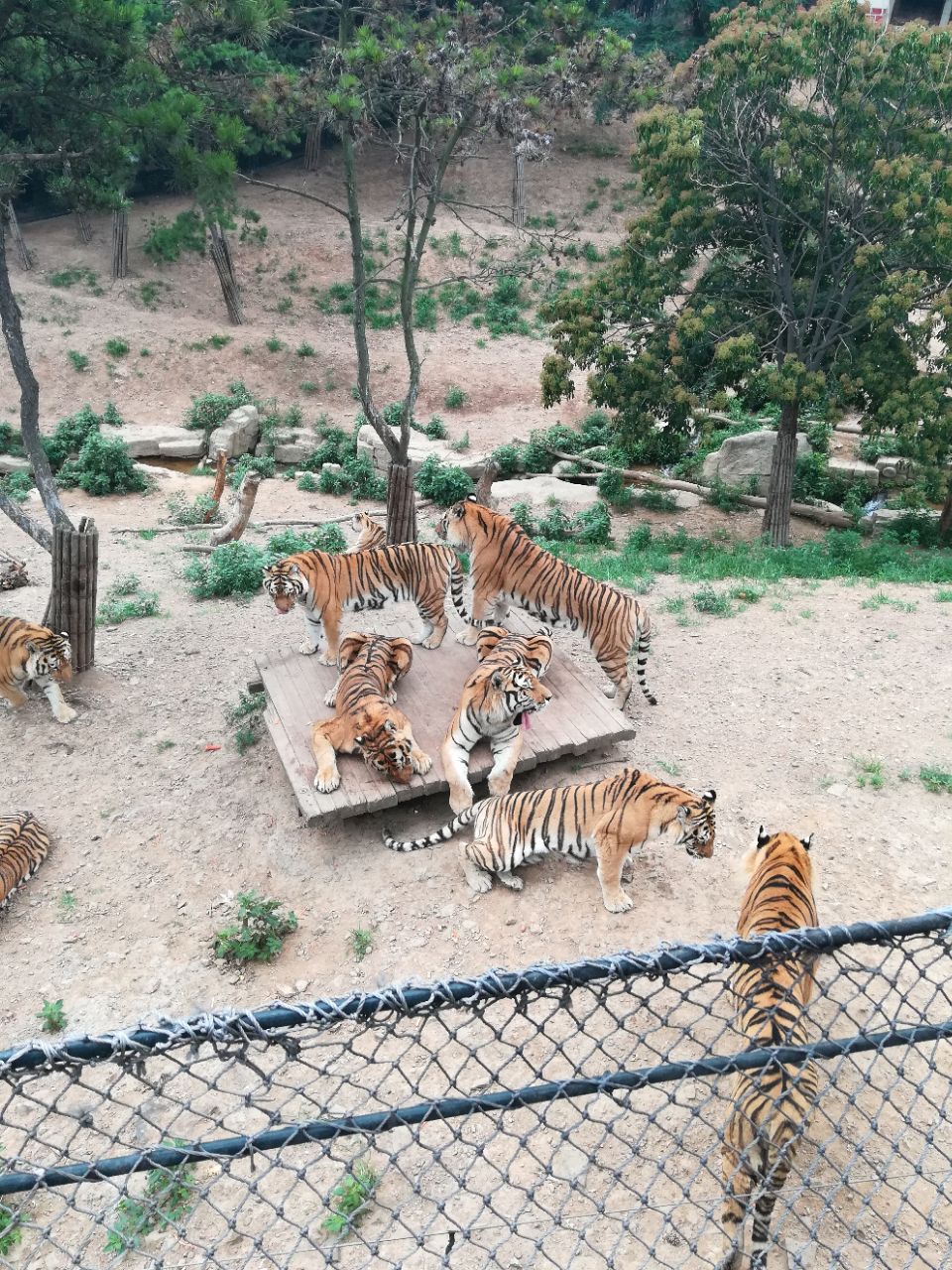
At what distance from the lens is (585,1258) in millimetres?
3557

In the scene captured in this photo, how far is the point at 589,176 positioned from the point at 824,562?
24.6 m

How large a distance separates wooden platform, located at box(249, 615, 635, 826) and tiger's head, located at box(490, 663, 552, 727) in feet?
1.38

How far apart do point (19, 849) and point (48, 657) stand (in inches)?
81.3

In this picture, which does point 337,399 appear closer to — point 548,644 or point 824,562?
point 824,562

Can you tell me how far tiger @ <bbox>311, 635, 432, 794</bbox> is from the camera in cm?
606

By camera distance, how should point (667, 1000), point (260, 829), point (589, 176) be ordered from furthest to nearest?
point (589, 176) < point (260, 829) < point (667, 1000)

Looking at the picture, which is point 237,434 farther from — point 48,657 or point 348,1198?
point 348,1198

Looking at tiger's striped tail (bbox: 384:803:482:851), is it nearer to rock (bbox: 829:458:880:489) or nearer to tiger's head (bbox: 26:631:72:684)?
tiger's head (bbox: 26:631:72:684)

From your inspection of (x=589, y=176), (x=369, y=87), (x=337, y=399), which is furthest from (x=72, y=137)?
(x=589, y=176)

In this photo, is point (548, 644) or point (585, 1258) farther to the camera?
point (548, 644)

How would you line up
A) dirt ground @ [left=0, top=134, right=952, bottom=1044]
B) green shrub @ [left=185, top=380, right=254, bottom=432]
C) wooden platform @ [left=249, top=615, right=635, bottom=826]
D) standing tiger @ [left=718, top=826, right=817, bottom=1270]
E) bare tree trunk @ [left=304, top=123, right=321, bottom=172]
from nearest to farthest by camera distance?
standing tiger @ [left=718, top=826, right=817, bottom=1270] < dirt ground @ [left=0, top=134, right=952, bottom=1044] < wooden platform @ [left=249, top=615, right=635, bottom=826] < green shrub @ [left=185, top=380, right=254, bottom=432] < bare tree trunk @ [left=304, top=123, right=321, bottom=172]

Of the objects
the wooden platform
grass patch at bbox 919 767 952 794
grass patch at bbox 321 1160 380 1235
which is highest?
grass patch at bbox 919 767 952 794


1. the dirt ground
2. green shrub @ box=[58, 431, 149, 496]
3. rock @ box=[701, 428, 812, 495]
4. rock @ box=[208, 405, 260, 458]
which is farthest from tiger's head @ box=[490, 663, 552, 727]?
rock @ box=[208, 405, 260, 458]

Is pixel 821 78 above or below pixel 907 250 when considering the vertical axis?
above
